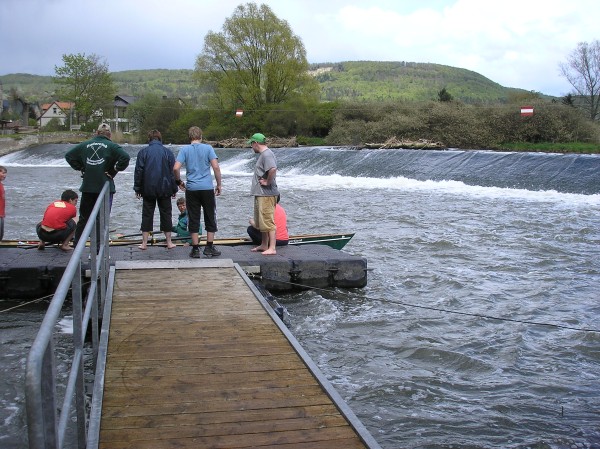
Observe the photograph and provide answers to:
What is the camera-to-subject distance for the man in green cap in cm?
932

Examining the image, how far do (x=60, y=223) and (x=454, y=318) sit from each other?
5.83 metres

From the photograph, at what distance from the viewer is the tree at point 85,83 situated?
84500mm

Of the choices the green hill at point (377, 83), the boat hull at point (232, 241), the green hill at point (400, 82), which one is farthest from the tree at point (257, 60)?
the boat hull at point (232, 241)

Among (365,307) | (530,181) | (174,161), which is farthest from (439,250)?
(530,181)

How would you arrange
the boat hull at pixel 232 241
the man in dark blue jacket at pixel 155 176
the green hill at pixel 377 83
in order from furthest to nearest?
1. the green hill at pixel 377 83
2. the boat hull at pixel 232 241
3. the man in dark blue jacket at pixel 155 176

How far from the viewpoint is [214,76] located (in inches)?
2542

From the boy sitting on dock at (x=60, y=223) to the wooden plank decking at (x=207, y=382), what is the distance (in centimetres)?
290

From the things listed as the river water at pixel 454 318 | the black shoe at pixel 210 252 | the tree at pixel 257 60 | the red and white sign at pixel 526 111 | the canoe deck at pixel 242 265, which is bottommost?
the river water at pixel 454 318

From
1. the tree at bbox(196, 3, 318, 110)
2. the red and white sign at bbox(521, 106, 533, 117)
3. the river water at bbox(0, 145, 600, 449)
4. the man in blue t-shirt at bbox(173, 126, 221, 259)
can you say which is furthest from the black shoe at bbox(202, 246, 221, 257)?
the tree at bbox(196, 3, 318, 110)

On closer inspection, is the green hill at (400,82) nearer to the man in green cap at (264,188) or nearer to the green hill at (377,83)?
the green hill at (377,83)

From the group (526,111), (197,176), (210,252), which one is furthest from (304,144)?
(197,176)

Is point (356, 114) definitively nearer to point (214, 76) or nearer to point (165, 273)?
point (214, 76)

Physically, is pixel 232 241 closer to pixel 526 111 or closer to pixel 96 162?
pixel 96 162

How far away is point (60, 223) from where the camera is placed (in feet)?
31.9
